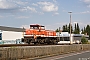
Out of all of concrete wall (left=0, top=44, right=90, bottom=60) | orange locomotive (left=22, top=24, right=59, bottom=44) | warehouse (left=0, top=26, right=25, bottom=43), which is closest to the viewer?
concrete wall (left=0, top=44, right=90, bottom=60)

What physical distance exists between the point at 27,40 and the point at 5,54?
26.5 metres

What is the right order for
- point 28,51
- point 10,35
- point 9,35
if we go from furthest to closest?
point 10,35, point 9,35, point 28,51

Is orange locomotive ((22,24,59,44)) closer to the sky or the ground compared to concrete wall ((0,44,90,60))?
closer to the sky

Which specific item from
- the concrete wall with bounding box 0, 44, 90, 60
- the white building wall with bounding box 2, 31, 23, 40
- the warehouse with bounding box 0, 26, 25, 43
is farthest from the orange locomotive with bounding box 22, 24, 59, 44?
the white building wall with bounding box 2, 31, 23, 40

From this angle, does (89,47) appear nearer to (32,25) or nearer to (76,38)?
(32,25)

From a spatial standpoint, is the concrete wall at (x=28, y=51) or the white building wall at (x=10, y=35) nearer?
the concrete wall at (x=28, y=51)

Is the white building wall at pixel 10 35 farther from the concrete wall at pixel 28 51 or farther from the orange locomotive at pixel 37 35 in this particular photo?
the concrete wall at pixel 28 51

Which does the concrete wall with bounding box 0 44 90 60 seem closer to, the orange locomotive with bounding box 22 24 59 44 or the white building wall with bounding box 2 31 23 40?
the orange locomotive with bounding box 22 24 59 44

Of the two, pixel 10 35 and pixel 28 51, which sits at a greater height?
pixel 10 35

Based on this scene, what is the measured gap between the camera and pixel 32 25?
50.3 metres

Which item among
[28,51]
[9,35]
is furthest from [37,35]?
[9,35]

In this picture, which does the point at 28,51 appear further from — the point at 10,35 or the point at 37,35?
the point at 10,35

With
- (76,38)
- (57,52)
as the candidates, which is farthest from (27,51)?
(76,38)

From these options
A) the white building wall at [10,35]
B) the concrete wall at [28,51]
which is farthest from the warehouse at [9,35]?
the concrete wall at [28,51]
